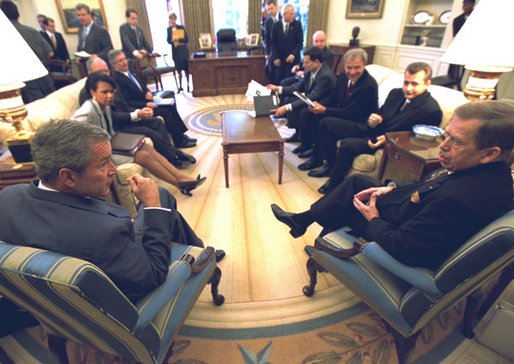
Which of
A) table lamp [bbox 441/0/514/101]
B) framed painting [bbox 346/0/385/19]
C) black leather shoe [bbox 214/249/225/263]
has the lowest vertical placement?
black leather shoe [bbox 214/249/225/263]

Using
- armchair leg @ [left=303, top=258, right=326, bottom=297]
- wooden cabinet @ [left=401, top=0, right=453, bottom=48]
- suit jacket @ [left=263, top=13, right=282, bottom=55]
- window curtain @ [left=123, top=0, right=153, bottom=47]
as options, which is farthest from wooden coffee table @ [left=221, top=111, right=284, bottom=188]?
window curtain @ [left=123, top=0, right=153, bottom=47]

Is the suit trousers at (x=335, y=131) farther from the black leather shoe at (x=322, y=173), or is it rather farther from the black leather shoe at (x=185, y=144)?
the black leather shoe at (x=185, y=144)

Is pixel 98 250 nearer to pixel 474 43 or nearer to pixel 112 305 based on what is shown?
pixel 112 305

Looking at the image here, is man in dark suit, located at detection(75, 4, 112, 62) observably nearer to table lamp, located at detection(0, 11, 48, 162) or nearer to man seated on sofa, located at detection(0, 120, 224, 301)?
table lamp, located at detection(0, 11, 48, 162)

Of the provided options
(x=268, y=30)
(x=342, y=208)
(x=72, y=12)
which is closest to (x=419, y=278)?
(x=342, y=208)

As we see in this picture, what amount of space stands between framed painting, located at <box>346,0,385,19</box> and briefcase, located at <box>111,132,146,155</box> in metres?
5.64

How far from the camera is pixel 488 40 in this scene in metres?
1.66

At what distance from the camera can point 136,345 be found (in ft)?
3.31

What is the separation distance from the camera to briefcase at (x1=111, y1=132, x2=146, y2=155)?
2.38 m

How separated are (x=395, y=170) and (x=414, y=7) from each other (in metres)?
4.62

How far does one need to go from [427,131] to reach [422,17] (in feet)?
14.6

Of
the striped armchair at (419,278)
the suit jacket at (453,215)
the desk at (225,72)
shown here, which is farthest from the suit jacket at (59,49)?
the suit jacket at (453,215)

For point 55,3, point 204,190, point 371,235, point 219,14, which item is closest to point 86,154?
point 371,235

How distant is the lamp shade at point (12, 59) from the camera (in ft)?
5.20
